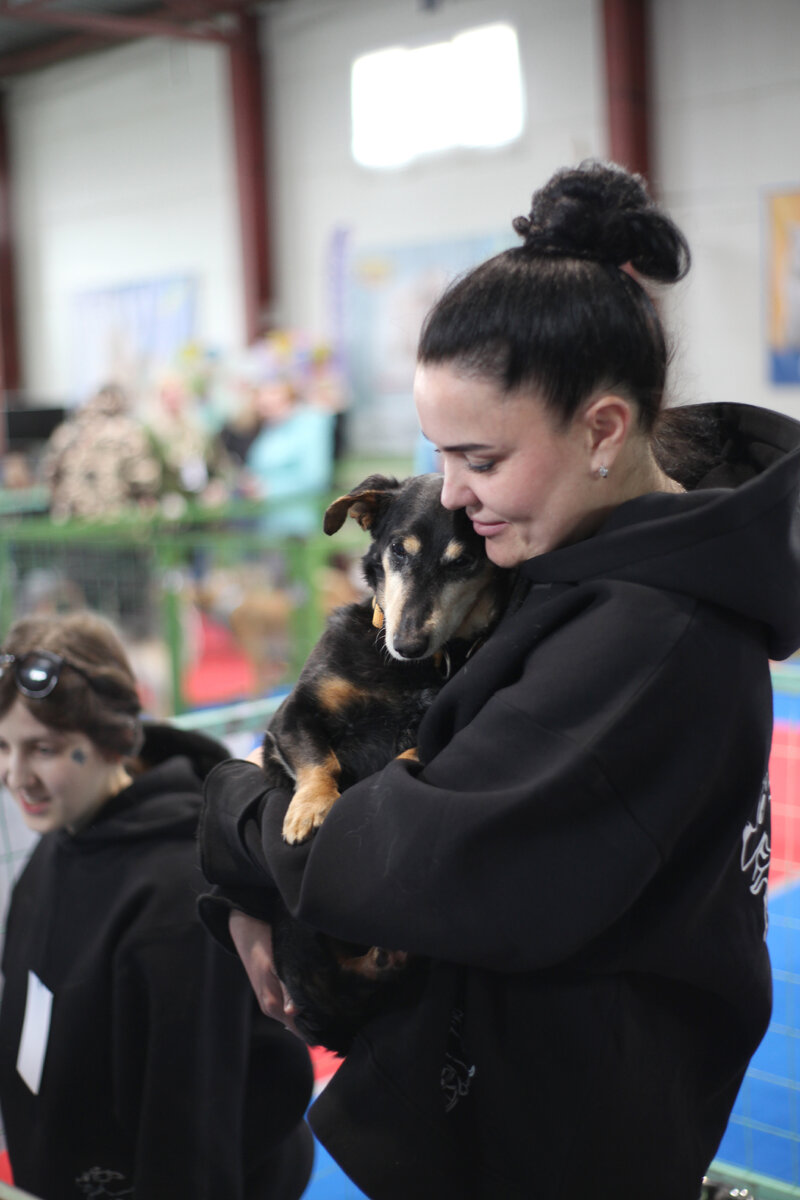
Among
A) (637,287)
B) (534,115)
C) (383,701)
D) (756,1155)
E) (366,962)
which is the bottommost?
(756,1155)

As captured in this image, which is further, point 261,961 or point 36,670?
point 36,670

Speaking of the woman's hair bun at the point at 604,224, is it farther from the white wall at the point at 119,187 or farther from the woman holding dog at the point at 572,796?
the white wall at the point at 119,187

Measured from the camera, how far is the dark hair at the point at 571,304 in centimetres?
96

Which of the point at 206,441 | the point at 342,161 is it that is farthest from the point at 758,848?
the point at 342,161

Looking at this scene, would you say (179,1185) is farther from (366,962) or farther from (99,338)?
(99,338)

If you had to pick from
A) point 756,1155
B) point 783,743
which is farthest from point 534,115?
point 756,1155

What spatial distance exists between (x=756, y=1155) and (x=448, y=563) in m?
1.61

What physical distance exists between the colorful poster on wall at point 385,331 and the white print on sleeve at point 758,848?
7.85m

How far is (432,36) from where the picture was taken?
28.1 feet

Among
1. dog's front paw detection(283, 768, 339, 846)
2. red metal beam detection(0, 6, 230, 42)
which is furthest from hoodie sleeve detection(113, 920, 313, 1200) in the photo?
red metal beam detection(0, 6, 230, 42)

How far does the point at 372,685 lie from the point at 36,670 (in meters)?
0.59

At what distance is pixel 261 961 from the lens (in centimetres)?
124

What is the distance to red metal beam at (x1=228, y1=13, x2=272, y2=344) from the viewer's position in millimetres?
9828

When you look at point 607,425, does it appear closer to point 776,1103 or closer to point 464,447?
point 464,447
